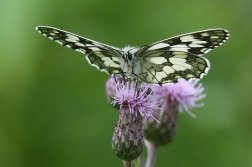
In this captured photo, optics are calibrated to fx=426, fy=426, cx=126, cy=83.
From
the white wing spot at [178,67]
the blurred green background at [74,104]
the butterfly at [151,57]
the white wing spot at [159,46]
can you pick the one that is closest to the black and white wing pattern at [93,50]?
the butterfly at [151,57]

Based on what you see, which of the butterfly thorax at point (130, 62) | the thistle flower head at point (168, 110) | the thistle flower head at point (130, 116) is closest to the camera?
the thistle flower head at point (130, 116)

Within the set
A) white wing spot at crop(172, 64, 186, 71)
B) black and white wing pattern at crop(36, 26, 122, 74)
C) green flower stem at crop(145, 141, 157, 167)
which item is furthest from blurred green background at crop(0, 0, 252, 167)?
white wing spot at crop(172, 64, 186, 71)

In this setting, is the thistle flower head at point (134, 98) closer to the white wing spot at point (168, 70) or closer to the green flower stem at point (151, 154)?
the white wing spot at point (168, 70)

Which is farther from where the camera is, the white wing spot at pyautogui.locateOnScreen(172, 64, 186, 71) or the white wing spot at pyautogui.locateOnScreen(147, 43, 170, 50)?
the white wing spot at pyautogui.locateOnScreen(172, 64, 186, 71)

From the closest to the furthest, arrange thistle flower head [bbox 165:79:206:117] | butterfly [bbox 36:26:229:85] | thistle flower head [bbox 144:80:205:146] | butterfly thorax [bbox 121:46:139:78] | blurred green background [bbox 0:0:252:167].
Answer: butterfly [bbox 36:26:229:85] → butterfly thorax [bbox 121:46:139:78] → thistle flower head [bbox 144:80:205:146] → thistle flower head [bbox 165:79:206:117] → blurred green background [bbox 0:0:252:167]

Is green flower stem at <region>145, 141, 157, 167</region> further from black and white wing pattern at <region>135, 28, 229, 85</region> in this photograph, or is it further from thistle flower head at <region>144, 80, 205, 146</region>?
black and white wing pattern at <region>135, 28, 229, 85</region>

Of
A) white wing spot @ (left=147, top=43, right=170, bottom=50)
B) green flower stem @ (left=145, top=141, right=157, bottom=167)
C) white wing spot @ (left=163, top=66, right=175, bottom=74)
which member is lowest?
green flower stem @ (left=145, top=141, right=157, bottom=167)
